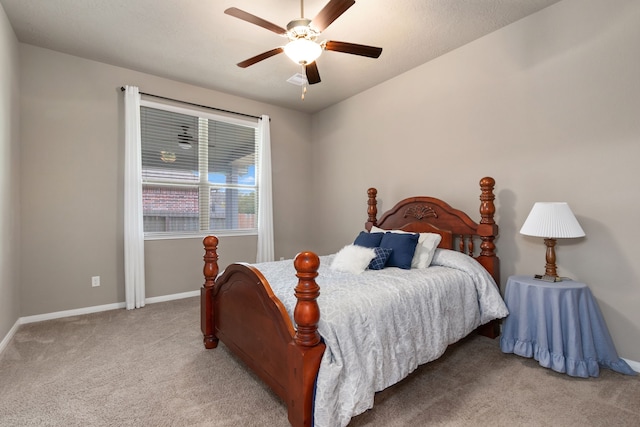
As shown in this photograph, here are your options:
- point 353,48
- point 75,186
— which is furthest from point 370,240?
point 75,186

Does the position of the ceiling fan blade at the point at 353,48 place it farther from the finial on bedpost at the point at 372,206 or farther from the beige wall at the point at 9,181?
the beige wall at the point at 9,181

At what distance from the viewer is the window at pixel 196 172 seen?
386 cm

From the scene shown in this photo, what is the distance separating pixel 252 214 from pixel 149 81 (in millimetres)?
2157

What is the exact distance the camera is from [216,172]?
435 centimetres

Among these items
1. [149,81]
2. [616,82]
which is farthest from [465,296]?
[149,81]

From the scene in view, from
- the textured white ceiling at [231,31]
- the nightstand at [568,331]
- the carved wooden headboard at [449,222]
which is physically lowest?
the nightstand at [568,331]

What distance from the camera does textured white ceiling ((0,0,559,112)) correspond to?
254 centimetres

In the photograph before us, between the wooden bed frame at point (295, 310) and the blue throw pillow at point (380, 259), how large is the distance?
83 cm

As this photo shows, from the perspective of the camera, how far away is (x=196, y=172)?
13.8 feet

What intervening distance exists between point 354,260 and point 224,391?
4.30 ft

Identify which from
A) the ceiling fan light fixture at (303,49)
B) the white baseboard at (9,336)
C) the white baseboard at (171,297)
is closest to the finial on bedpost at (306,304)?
the ceiling fan light fixture at (303,49)

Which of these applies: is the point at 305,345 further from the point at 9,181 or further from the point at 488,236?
the point at 9,181

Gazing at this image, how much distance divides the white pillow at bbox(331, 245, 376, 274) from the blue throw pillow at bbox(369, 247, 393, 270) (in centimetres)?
5

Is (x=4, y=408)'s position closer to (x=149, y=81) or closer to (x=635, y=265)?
(x=149, y=81)
